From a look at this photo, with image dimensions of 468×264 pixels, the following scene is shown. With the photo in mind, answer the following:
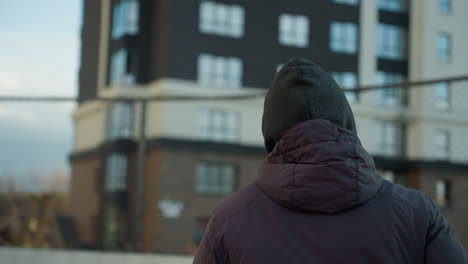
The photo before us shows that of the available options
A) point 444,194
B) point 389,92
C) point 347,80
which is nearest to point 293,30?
point 347,80

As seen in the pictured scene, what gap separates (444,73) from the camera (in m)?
6.80

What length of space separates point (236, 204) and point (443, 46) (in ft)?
22.2

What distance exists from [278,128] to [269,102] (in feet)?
0.11

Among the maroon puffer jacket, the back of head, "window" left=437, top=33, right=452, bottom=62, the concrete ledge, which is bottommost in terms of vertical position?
the concrete ledge

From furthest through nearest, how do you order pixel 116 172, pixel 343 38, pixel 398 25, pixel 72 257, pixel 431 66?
pixel 398 25, pixel 343 38, pixel 431 66, pixel 116 172, pixel 72 257

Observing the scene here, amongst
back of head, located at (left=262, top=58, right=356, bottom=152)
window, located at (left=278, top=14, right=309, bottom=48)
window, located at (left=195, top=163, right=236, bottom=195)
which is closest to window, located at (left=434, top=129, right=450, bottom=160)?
window, located at (left=278, top=14, right=309, bottom=48)

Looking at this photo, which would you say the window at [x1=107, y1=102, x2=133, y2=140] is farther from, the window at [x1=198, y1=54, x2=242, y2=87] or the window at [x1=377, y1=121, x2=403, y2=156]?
the window at [x1=377, y1=121, x2=403, y2=156]

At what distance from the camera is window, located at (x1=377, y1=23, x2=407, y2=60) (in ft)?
25.7

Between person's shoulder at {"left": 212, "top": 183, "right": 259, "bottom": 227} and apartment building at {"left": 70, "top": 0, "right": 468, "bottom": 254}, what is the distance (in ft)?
12.4

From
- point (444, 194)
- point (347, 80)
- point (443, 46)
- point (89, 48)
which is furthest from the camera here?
point (347, 80)

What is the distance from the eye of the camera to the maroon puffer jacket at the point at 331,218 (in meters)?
0.61

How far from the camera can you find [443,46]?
6.89 meters

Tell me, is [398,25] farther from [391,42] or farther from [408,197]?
[408,197]

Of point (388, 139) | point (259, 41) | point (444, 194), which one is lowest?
→ point (444, 194)
